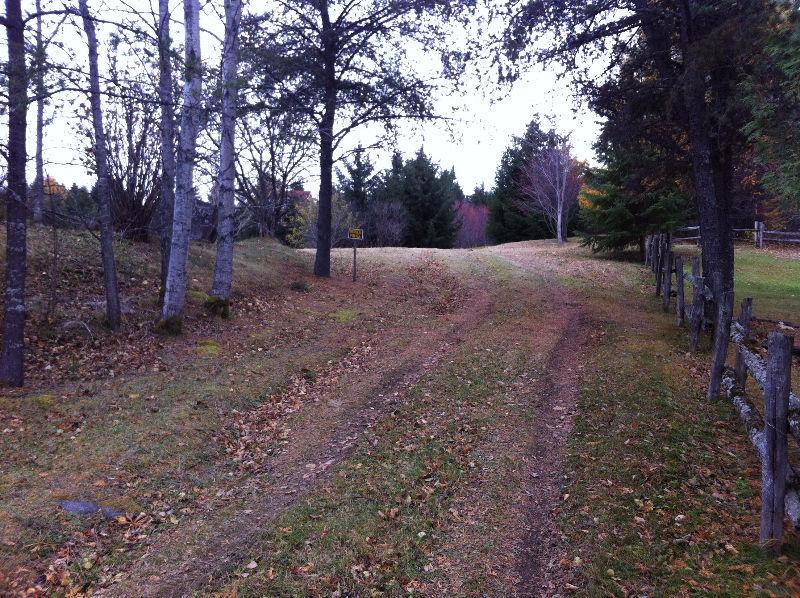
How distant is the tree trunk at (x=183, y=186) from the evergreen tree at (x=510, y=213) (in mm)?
34035

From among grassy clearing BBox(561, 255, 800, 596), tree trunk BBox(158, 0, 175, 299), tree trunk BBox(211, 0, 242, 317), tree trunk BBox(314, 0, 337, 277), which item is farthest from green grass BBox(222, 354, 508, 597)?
tree trunk BBox(314, 0, 337, 277)

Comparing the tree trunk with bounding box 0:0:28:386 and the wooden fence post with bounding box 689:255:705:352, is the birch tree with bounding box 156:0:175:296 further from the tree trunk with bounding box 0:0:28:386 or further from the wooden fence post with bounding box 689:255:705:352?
the wooden fence post with bounding box 689:255:705:352

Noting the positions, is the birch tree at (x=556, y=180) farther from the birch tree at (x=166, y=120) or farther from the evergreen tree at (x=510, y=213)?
the birch tree at (x=166, y=120)

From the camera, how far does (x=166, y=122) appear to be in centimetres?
1119

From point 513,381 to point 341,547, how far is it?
15.6 feet

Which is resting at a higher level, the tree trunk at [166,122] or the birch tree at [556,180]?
the birch tree at [556,180]

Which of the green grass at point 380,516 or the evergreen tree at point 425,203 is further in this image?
the evergreen tree at point 425,203

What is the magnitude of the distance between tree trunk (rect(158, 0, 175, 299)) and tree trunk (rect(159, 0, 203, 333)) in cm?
37

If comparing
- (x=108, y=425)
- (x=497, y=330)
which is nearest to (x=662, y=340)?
(x=497, y=330)

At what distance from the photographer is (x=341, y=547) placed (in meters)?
4.76

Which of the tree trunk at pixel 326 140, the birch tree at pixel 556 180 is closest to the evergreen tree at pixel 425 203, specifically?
the birch tree at pixel 556 180

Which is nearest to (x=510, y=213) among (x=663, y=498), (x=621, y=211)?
(x=621, y=211)

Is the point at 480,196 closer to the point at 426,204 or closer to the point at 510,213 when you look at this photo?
the point at 510,213

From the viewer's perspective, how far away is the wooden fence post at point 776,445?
4211 millimetres
